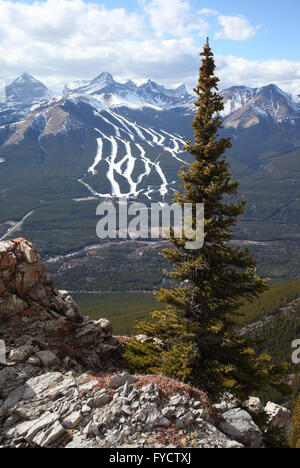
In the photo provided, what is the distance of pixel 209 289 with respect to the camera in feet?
72.8

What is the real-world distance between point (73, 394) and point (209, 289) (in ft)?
34.0

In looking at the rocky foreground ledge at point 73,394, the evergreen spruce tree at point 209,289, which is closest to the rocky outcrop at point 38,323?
the rocky foreground ledge at point 73,394

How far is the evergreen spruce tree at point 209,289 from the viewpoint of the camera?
2150cm

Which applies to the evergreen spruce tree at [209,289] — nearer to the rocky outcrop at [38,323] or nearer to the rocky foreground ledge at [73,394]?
the rocky foreground ledge at [73,394]

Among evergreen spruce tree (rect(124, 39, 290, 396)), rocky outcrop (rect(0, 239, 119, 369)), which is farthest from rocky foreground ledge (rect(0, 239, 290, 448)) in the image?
evergreen spruce tree (rect(124, 39, 290, 396))

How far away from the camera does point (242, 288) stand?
74.0 feet

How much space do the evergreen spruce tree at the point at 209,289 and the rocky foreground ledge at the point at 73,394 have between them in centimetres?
278

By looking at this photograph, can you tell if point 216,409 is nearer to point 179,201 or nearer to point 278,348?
point 179,201

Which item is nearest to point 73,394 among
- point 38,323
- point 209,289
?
point 38,323

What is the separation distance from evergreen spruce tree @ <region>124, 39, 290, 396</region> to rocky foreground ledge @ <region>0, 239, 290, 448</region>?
2.78 metres

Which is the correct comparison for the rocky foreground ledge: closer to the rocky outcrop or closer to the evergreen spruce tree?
the rocky outcrop

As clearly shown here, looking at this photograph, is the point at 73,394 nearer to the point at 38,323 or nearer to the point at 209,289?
the point at 38,323

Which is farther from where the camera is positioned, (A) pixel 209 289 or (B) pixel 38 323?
(B) pixel 38 323
